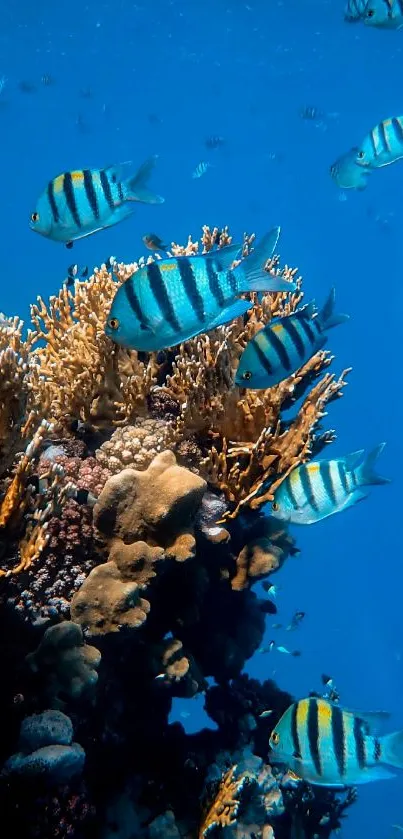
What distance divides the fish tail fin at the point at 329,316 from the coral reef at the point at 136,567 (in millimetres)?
478

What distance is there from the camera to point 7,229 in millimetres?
117750

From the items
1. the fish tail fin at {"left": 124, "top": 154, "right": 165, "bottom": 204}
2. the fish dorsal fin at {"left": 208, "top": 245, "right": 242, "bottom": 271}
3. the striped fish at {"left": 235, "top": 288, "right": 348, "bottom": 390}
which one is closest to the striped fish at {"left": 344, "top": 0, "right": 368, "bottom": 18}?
the fish tail fin at {"left": 124, "top": 154, "right": 165, "bottom": 204}

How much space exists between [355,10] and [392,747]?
7.03 meters

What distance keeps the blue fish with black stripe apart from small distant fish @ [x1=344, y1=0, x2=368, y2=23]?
5.08 m

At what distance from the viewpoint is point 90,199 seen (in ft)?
11.5

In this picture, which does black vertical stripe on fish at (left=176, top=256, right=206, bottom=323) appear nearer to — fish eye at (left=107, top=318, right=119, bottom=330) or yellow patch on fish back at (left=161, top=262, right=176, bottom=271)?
yellow patch on fish back at (left=161, top=262, right=176, bottom=271)

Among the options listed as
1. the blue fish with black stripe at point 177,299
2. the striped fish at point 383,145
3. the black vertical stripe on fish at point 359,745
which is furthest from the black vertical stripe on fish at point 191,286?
the striped fish at point 383,145

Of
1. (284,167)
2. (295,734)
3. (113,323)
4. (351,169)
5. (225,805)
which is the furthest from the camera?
(284,167)

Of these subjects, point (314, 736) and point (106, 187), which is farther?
point (106, 187)

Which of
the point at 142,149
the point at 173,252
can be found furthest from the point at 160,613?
the point at 142,149

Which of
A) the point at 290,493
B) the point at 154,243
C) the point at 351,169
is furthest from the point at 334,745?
the point at 154,243

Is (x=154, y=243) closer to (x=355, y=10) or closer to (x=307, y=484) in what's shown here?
(x=355, y=10)

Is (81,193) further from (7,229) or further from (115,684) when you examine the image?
(7,229)

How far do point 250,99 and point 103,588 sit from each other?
1980 inches
